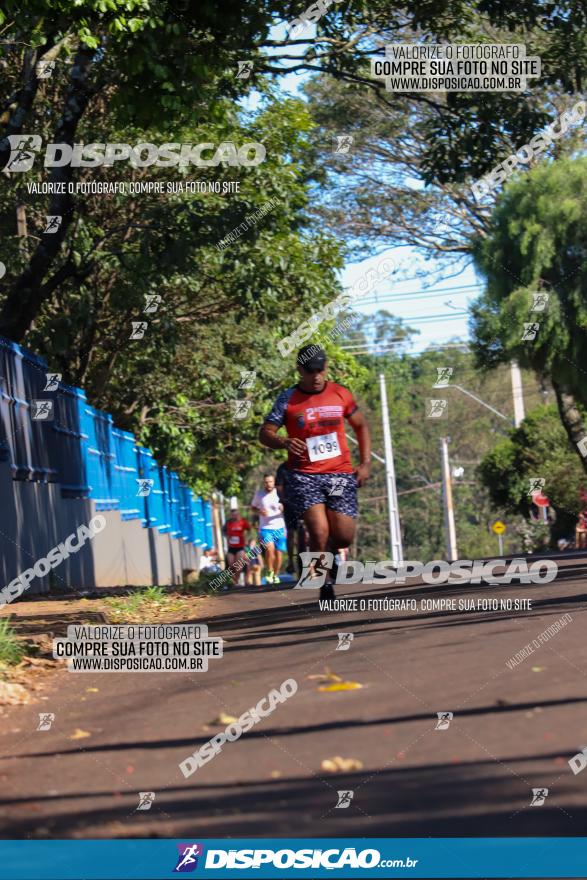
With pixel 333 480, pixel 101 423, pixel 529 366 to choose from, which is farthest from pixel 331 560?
pixel 529 366

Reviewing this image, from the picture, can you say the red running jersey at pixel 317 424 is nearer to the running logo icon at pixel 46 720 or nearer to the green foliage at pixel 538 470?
the running logo icon at pixel 46 720

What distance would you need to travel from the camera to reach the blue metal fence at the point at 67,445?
1531 cm

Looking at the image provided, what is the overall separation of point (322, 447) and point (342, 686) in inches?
167

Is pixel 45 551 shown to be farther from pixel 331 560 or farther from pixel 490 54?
pixel 490 54

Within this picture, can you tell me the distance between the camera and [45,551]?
1622cm

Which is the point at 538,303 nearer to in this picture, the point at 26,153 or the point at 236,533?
the point at 236,533

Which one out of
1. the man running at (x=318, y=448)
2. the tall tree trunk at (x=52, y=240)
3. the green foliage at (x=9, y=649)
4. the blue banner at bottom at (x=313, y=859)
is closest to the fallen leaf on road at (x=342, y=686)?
the green foliage at (x=9, y=649)

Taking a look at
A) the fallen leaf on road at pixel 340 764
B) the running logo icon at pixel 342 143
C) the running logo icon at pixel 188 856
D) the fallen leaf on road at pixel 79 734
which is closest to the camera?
the running logo icon at pixel 188 856

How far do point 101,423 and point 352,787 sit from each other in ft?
65.8

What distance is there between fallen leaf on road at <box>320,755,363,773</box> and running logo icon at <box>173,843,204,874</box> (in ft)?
3.02

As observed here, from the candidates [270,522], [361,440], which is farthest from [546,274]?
[361,440]

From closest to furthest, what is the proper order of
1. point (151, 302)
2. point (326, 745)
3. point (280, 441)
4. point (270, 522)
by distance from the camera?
point (326, 745), point (280, 441), point (270, 522), point (151, 302)

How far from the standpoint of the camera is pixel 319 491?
36.5 ft

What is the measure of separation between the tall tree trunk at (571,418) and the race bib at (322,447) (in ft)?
58.6
